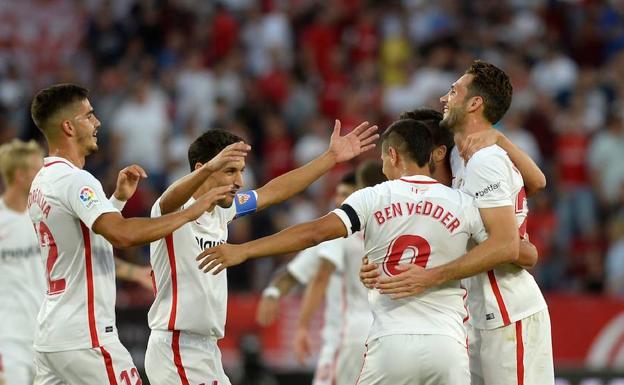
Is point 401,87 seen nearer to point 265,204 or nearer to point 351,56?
point 351,56

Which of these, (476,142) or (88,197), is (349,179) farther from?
(88,197)

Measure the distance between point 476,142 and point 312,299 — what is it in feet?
11.4

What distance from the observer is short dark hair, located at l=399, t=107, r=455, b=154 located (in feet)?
25.9

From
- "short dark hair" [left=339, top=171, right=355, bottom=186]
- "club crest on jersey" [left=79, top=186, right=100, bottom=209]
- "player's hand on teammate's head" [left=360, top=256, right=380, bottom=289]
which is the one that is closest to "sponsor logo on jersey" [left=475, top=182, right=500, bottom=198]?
"player's hand on teammate's head" [left=360, top=256, right=380, bottom=289]

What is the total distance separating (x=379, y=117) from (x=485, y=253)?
33.8 feet

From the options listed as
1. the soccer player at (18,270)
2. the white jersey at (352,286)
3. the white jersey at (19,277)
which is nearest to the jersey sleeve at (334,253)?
the white jersey at (352,286)

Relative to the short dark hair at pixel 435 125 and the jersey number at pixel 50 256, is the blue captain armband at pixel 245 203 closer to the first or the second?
the short dark hair at pixel 435 125

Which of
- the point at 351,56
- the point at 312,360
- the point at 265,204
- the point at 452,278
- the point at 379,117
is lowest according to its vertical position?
the point at 312,360

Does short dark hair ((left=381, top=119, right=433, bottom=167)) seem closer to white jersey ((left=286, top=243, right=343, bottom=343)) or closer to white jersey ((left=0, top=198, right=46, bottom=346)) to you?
white jersey ((left=286, top=243, right=343, bottom=343))

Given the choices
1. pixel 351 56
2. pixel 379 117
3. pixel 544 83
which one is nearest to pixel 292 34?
pixel 351 56

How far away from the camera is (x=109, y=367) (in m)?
7.09

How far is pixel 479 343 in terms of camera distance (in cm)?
754

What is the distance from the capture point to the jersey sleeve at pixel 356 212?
23.0 feet

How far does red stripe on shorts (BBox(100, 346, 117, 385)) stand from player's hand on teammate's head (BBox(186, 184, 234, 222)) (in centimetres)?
105
